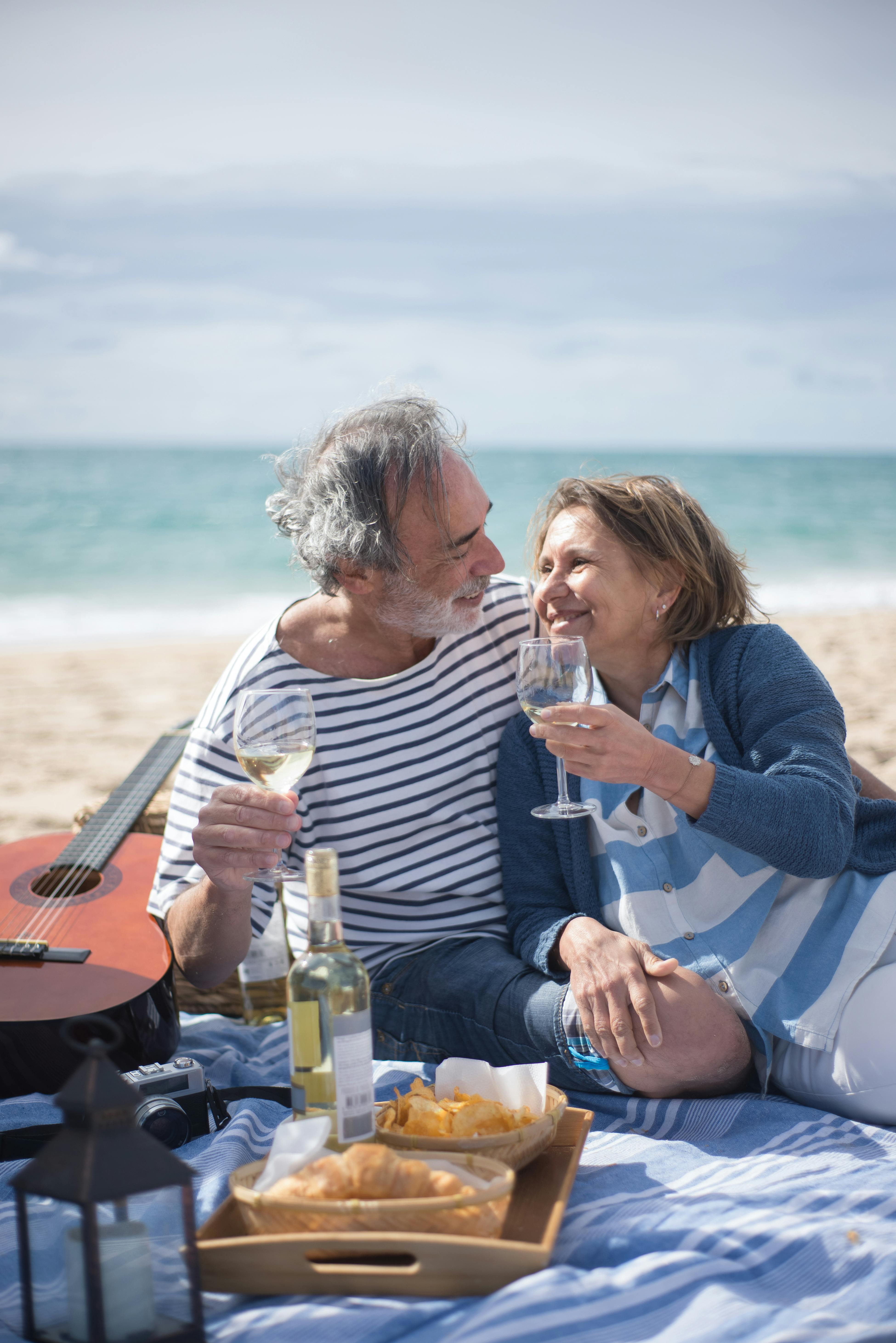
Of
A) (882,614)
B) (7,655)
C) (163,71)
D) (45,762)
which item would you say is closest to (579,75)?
(163,71)

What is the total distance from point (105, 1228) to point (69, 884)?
1.78 meters

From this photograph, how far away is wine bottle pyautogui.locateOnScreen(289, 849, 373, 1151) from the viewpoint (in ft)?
4.53

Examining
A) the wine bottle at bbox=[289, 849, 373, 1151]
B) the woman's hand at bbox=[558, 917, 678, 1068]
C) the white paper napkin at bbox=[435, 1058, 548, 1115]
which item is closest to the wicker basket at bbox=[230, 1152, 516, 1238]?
the wine bottle at bbox=[289, 849, 373, 1151]

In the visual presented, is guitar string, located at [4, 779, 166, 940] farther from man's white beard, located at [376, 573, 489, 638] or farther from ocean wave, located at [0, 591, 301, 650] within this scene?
ocean wave, located at [0, 591, 301, 650]

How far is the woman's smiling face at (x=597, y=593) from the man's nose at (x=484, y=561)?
0.13 m

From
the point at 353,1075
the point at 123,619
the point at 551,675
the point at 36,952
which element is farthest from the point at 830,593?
the point at 353,1075

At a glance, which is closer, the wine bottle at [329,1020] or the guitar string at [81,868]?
the wine bottle at [329,1020]

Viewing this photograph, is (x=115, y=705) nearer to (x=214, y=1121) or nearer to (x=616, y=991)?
(x=214, y=1121)

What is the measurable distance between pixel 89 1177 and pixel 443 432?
6.58 feet

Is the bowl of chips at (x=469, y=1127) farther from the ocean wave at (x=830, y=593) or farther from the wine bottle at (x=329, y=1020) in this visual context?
the ocean wave at (x=830, y=593)

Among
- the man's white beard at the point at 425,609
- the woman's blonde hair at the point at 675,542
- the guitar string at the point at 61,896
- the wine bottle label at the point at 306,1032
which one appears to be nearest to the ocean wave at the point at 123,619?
the guitar string at the point at 61,896

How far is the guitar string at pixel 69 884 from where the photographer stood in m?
2.62

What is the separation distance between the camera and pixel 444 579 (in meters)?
2.63

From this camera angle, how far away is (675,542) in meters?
2.63
